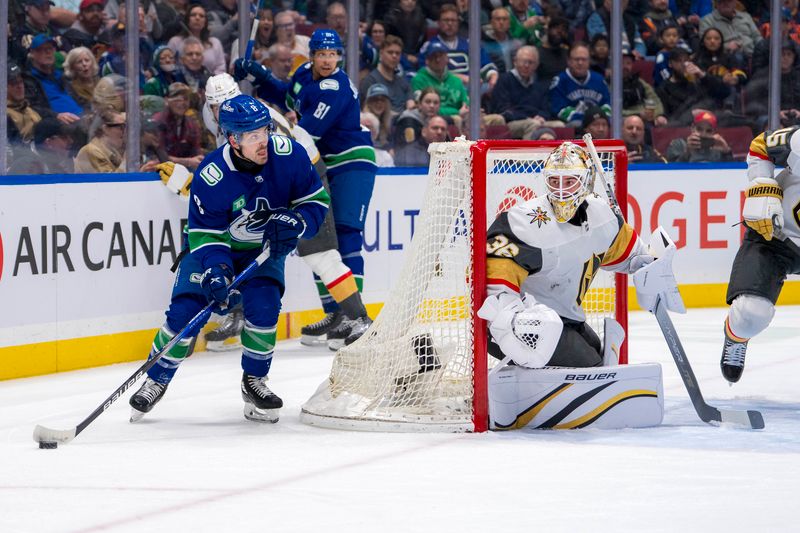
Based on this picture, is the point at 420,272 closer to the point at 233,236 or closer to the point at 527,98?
the point at 233,236

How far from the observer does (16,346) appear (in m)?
5.18

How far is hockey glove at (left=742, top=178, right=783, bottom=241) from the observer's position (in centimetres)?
456

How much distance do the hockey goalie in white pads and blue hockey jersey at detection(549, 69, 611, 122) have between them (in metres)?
3.98

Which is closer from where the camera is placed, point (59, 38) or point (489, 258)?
point (489, 258)

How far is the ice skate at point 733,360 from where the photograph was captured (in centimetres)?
475

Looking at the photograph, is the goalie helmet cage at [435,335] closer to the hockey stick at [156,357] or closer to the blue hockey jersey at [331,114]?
the hockey stick at [156,357]

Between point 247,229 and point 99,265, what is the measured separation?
150 cm

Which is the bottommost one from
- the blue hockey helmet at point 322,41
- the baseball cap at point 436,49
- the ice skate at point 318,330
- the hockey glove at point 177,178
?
the ice skate at point 318,330

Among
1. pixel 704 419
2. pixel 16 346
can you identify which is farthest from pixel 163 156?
pixel 704 419

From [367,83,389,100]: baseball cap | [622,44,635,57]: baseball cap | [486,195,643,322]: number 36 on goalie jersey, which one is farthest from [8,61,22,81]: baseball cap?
[622,44,635,57]: baseball cap

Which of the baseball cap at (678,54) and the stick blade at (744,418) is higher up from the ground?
the baseball cap at (678,54)

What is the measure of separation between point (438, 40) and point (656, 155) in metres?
1.54

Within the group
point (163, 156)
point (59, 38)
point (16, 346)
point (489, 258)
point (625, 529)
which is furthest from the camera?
point (163, 156)

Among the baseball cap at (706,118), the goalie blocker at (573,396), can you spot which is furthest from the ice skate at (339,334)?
the baseball cap at (706,118)
